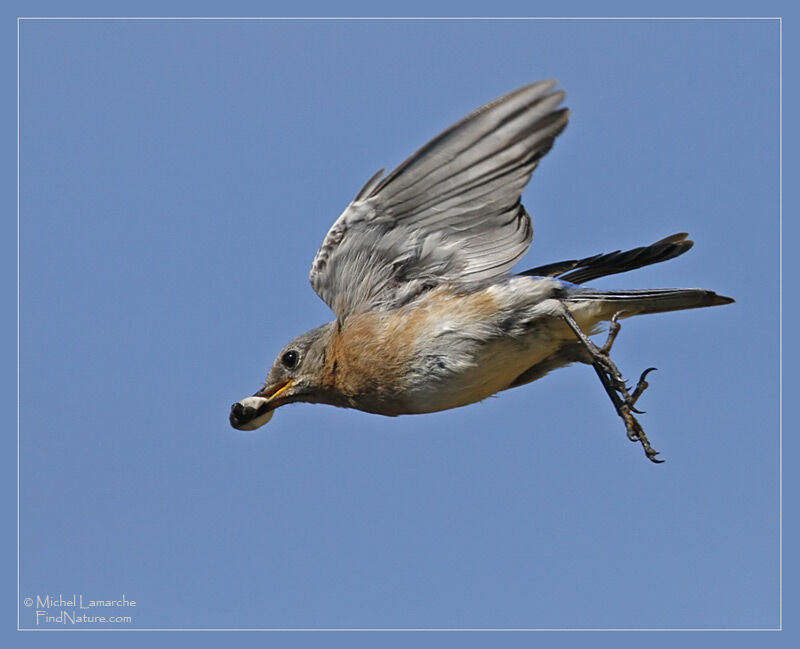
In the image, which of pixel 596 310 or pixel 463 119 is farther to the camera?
pixel 596 310

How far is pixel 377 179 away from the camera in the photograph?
31.2 feet

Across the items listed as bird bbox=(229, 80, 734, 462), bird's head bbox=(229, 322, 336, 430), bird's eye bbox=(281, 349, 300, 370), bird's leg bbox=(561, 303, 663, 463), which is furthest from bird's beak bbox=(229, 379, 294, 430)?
bird's leg bbox=(561, 303, 663, 463)

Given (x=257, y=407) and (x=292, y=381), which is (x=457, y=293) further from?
(x=257, y=407)

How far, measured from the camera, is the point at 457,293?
985 cm

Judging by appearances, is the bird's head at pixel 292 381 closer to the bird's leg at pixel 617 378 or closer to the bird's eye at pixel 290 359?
the bird's eye at pixel 290 359

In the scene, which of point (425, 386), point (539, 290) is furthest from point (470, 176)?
point (425, 386)

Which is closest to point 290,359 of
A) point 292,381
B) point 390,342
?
point 292,381

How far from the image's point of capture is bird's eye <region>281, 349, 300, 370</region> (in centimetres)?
1075

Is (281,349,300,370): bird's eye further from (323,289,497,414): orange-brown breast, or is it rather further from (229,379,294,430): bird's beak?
(323,289,497,414): orange-brown breast

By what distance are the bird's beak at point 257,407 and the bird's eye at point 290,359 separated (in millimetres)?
137

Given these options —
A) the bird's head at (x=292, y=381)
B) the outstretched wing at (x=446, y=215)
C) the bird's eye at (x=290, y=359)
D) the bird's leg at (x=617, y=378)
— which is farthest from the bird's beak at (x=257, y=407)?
the bird's leg at (x=617, y=378)

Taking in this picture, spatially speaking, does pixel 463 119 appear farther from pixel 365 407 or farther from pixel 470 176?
pixel 365 407

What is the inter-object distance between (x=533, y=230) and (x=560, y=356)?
1.33 meters

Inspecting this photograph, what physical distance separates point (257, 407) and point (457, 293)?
2.13 meters
